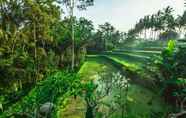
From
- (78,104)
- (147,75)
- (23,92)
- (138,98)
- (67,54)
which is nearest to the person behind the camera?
(78,104)

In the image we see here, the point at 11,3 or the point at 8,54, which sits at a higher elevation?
the point at 11,3

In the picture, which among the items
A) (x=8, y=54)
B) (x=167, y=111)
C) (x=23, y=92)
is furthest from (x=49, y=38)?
(x=167, y=111)

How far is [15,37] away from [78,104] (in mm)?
8451

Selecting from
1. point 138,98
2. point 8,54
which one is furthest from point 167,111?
point 8,54

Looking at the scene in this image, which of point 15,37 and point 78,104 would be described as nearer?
point 78,104

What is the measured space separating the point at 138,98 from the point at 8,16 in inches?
543

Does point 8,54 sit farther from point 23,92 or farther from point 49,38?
point 49,38

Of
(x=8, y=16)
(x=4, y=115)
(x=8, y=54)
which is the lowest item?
(x=4, y=115)

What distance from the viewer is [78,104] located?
24734 millimetres

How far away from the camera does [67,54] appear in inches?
1697

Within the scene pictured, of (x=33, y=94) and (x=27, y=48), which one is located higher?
(x=27, y=48)

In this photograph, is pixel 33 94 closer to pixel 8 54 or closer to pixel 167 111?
pixel 8 54

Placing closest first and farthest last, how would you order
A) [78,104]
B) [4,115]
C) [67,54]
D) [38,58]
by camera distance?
1. [4,115]
2. [78,104]
3. [38,58]
4. [67,54]

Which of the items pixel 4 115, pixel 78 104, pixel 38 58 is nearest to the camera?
pixel 4 115
